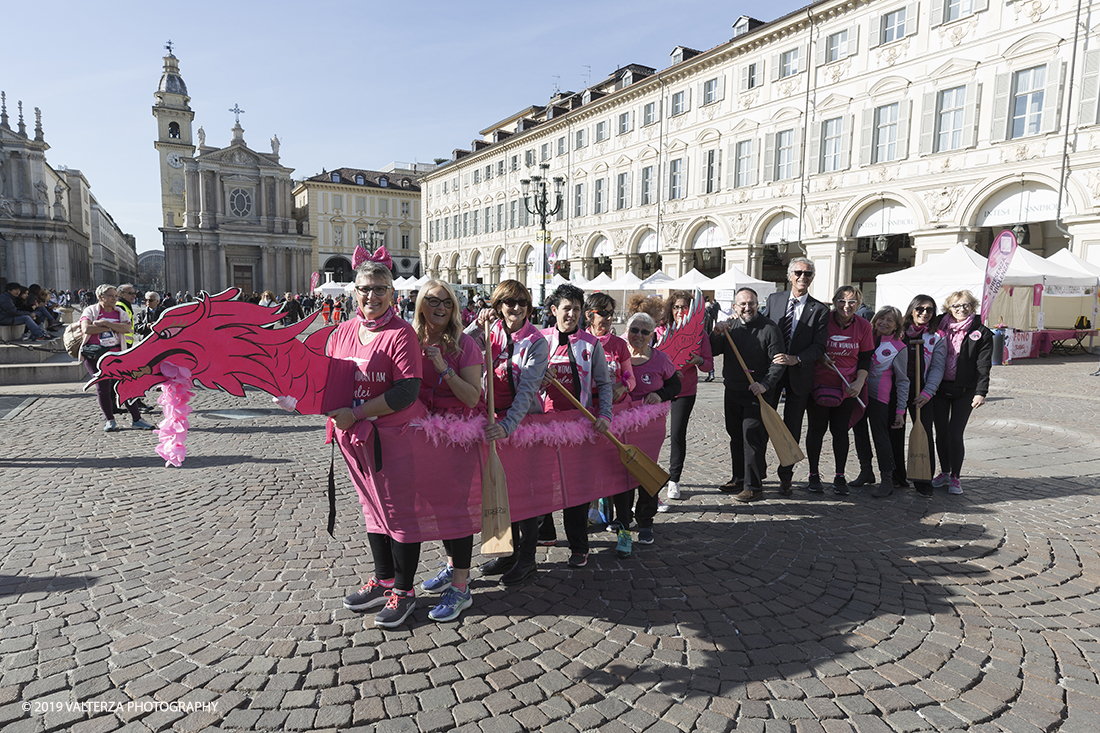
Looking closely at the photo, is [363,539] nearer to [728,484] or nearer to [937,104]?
[728,484]

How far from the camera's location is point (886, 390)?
5820 millimetres

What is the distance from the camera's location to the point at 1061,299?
→ 20.8 metres

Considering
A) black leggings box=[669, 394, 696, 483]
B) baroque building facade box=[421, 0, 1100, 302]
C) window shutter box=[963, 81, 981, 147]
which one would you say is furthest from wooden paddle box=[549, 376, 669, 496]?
window shutter box=[963, 81, 981, 147]

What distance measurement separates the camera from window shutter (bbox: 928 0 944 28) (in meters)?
21.3

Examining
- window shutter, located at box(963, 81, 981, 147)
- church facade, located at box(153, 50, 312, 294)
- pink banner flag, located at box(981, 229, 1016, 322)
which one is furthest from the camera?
church facade, located at box(153, 50, 312, 294)

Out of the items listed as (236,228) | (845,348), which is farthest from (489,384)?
(236,228)

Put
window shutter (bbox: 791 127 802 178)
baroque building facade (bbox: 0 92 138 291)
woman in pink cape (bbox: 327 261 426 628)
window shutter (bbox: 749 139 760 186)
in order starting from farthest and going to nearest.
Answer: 1. baroque building facade (bbox: 0 92 138 291)
2. window shutter (bbox: 749 139 760 186)
3. window shutter (bbox: 791 127 802 178)
4. woman in pink cape (bbox: 327 261 426 628)

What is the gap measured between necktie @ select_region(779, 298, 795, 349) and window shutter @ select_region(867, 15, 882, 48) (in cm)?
2294

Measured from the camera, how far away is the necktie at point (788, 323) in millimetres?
5699

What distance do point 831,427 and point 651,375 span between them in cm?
223

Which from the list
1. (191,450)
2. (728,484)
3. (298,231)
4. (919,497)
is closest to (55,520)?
(191,450)

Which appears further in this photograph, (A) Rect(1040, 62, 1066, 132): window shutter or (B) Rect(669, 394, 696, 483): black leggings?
(A) Rect(1040, 62, 1066, 132): window shutter

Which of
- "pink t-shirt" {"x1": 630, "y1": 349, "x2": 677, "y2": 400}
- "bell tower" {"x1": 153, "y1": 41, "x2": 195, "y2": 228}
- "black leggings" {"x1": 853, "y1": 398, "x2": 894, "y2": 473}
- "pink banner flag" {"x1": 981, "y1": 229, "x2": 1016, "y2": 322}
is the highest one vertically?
"bell tower" {"x1": 153, "y1": 41, "x2": 195, "y2": 228}

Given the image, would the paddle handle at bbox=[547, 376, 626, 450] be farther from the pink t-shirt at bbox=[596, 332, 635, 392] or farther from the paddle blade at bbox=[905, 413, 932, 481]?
the paddle blade at bbox=[905, 413, 932, 481]
